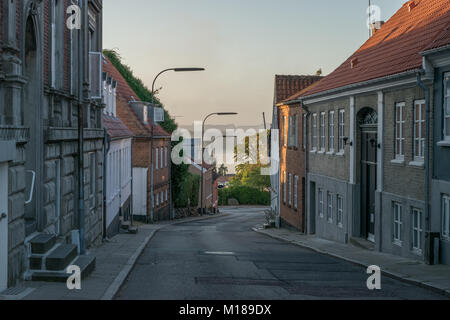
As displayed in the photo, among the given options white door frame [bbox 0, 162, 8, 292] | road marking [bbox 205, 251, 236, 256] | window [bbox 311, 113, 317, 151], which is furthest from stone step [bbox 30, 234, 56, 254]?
window [bbox 311, 113, 317, 151]

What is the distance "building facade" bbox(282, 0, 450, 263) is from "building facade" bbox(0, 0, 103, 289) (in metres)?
9.16

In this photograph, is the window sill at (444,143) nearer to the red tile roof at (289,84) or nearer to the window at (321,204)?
the window at (321,204)

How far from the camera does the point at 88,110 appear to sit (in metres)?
19.9

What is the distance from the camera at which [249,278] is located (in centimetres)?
1453

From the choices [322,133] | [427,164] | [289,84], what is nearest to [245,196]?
[289,84]

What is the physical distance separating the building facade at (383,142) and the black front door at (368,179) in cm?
4

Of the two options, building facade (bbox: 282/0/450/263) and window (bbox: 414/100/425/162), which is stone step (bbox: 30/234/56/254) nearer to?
building facade (bbox: 282/0/450/263)

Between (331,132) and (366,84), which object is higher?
(366,84)

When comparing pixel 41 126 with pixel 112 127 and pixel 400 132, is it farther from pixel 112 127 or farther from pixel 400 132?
pixel 112 127

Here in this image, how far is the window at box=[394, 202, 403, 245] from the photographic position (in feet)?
64.3

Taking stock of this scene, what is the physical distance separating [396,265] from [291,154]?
19.3 meters

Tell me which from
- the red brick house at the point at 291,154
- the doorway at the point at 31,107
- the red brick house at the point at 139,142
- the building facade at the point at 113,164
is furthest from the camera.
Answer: the red brick house at the point at 139,142

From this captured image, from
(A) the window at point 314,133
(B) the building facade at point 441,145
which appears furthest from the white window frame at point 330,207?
(B) the building facade at point 441,145

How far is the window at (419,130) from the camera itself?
1789 centimetres
